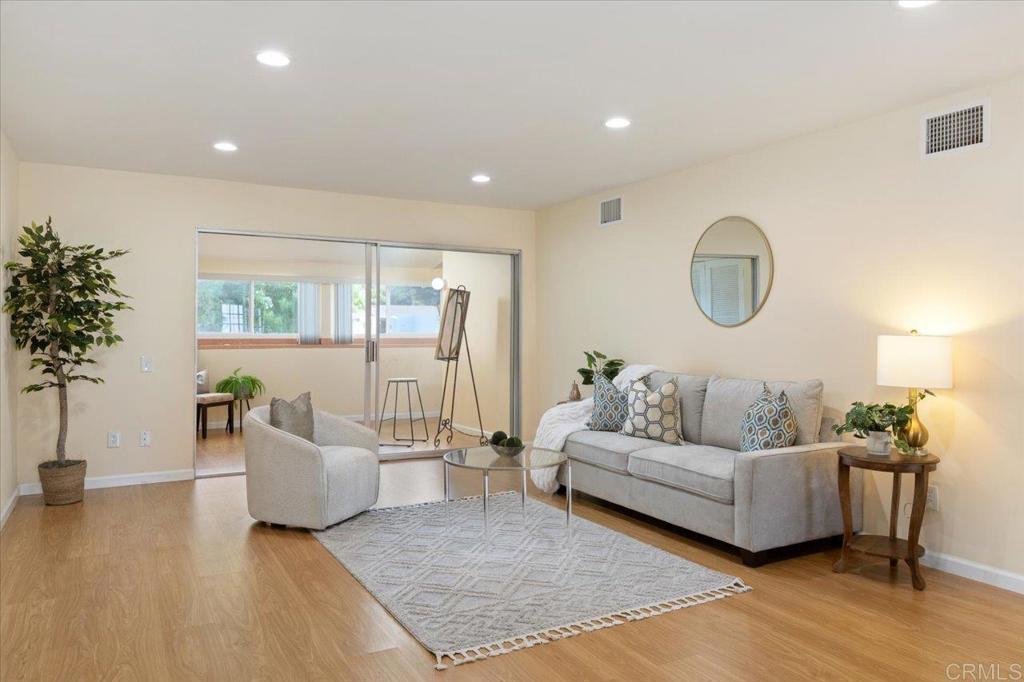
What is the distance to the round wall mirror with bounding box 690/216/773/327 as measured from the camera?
4859mm

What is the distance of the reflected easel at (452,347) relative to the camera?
7.08 m

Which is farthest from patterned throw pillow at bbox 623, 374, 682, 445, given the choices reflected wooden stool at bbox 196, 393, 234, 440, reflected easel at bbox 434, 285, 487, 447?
reflected wooden stool at bbox 196, 393, 234, 440

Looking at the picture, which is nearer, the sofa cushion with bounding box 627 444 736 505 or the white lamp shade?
the white lamp shade

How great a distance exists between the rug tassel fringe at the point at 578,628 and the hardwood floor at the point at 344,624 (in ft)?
0.17

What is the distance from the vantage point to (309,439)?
4.84m

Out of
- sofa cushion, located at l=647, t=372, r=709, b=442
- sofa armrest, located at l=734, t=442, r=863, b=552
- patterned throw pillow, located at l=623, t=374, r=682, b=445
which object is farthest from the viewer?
sofa cushion, located at l=647, t=372, r=709, b=442

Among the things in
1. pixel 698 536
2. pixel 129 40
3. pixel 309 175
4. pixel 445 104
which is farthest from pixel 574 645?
pixel 309 175

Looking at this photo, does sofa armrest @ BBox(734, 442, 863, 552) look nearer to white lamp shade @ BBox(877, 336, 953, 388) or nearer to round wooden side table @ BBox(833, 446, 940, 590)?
round wooden side table @ BBox(833, 446, 940, 590)

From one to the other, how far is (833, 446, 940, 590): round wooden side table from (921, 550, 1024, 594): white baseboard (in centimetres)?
19

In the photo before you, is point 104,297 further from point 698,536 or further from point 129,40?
point 698,536

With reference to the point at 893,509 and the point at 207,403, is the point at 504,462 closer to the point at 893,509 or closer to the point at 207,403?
the point at 893,509

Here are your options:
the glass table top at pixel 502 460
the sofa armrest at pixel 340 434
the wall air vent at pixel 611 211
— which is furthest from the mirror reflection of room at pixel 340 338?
the glass table top at pixel 502 460

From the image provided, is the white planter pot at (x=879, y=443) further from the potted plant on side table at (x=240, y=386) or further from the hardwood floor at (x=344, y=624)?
the potted plant on side table at (x=240, y=386)

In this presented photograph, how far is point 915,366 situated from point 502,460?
2325 mm
